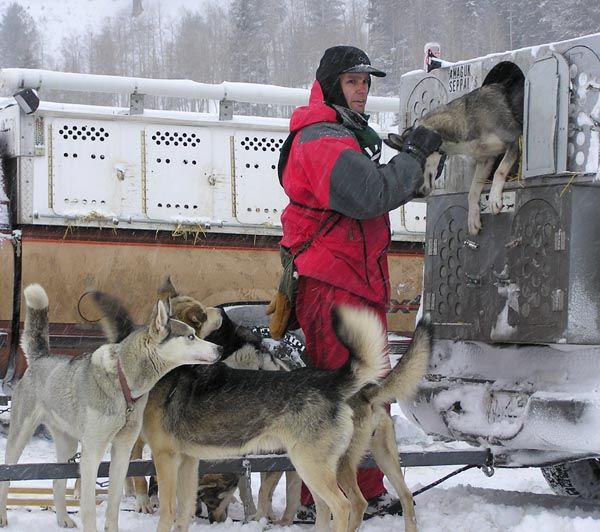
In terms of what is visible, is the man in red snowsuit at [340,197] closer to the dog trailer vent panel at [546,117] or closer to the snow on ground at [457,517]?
the snow on ground at [457,517]

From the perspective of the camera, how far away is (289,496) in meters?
5.20

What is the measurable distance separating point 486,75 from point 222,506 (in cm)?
276

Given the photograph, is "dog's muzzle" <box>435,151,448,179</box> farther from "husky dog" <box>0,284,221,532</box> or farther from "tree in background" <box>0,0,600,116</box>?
"tree in background" <box>0,0,600,116</box>

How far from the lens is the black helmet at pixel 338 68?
199 inches

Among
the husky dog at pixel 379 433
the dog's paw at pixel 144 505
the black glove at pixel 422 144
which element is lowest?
the dog's paw at pixel 144 505

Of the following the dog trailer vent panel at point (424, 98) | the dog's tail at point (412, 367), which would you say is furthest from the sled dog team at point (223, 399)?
the dog trailer vent panel at point (424, 98)

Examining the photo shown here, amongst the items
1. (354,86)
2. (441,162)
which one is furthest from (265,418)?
(354,86)

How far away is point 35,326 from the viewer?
526 cm

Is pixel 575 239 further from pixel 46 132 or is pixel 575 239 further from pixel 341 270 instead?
pixel 46 132

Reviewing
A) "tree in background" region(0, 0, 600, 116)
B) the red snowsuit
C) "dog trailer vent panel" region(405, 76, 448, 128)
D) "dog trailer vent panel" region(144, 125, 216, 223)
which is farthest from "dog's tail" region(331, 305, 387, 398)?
"tree in background" region(0, 0, 600, 116)

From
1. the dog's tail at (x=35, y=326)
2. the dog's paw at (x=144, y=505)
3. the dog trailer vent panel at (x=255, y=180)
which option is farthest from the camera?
the dog trailer vent panel at (x=255, y=180)

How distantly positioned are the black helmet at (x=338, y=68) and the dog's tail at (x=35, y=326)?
6.26 ft

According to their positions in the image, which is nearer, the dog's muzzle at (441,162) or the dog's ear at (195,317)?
the dog's ear at (195,317)

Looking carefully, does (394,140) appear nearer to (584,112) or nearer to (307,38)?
(584,112)
